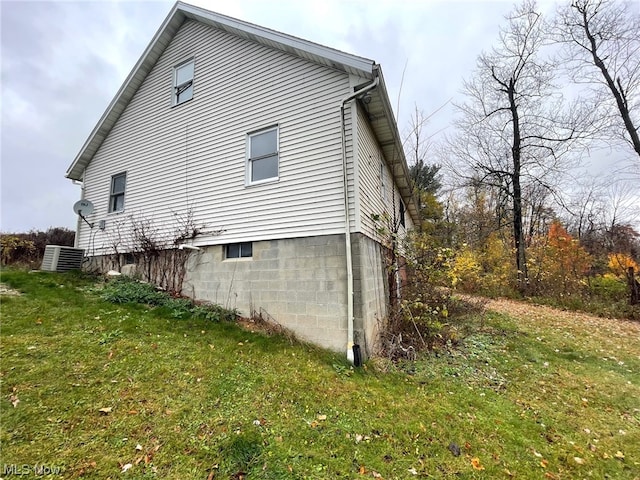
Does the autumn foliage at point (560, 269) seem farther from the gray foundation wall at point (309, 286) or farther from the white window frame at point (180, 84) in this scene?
the white window frame at point (180, 84)

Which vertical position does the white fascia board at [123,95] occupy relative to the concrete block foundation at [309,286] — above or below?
above

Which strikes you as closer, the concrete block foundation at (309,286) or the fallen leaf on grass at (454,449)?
the fallen leaf on grass at (454,449)

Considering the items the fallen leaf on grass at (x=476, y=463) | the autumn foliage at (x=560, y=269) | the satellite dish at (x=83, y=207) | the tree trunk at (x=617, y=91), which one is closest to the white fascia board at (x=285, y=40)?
the fallen leaf on grass at (x=476, y=463)

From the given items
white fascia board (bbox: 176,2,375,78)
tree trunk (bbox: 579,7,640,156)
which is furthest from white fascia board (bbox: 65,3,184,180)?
tree trunk (bbox: 579,7,640,156)

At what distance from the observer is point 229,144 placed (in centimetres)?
750

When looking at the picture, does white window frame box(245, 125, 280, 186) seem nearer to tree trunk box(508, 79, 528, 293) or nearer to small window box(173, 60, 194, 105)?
small window box(173, 60, 194, 105)

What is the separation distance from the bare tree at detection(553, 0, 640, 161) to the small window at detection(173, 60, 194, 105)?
16.7 metres

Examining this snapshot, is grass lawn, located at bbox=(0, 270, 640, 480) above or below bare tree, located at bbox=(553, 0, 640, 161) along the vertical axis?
below

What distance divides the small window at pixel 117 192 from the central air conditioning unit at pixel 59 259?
200cm

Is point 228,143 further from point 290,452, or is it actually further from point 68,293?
point 290,452

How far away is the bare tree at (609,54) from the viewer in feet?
39.7

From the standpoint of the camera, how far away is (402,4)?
8.81m

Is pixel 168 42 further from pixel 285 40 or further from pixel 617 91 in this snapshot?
pixel 617 91

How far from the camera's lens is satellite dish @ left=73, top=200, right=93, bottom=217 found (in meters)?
10.1
